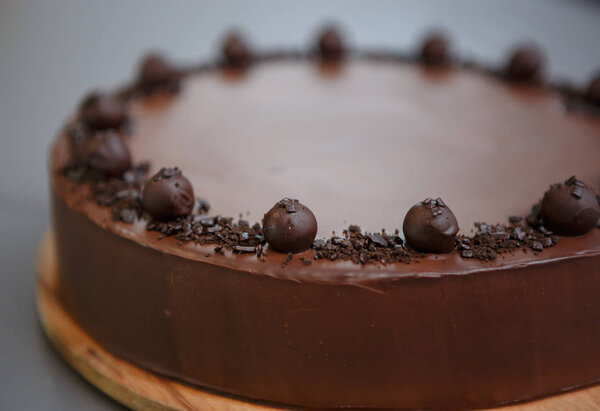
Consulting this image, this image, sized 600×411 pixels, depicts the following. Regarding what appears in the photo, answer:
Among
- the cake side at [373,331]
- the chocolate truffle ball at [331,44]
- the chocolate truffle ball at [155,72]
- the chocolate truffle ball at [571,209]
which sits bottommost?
the cake side at [373,331]

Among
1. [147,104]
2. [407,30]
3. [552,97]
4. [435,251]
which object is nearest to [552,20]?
[407,30]

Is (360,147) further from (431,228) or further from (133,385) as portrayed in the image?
(133,385)

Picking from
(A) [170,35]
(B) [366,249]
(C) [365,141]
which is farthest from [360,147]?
(A) [170,35]

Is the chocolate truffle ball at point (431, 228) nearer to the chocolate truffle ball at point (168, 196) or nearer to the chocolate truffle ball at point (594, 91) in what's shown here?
the chocolate truffle ball at point (168, 196)

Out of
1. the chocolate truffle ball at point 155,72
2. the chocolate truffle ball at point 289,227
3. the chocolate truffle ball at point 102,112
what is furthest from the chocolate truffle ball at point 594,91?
the chocolate truffle ball at point 102,112

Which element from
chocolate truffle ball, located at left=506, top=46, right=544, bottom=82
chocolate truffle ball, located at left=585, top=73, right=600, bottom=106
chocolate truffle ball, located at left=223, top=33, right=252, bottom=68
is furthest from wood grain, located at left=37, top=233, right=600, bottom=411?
chocolate truffle ball, located at left=506, top=46, right=544, bottom=82

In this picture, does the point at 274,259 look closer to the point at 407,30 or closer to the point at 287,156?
the point at 287,156

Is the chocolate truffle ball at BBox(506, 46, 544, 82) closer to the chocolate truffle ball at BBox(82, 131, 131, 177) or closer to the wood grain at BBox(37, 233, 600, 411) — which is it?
the wood grain at BBox(37, 233, 600, 411)
